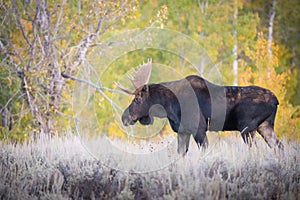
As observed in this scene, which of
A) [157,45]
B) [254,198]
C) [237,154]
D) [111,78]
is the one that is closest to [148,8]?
[157,45]

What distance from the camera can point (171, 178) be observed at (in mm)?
7793

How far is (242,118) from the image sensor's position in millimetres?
9797

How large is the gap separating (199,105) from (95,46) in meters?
7.28

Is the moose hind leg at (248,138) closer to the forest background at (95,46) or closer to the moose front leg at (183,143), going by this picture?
the moose front leg at (183,143)

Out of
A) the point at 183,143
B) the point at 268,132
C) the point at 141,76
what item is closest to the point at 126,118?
the point at 141,76

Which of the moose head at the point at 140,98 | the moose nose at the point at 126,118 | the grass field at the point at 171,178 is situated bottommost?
the grass field at the point at 171,178

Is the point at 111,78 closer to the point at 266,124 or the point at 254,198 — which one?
the point at 266,124

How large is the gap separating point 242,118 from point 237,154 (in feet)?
3.52

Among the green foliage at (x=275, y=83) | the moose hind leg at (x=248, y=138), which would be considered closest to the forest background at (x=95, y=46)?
the green foliage at (x=275, y=83)

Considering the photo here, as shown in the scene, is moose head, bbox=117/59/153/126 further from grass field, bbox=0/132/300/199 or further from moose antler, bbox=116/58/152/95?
grass field, bbox=0/132/300/199

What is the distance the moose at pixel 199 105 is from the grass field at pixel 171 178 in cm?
57

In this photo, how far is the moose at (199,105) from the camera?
9.66 m

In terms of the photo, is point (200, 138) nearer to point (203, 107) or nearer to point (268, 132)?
point (203, 107)

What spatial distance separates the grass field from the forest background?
3631 mm
